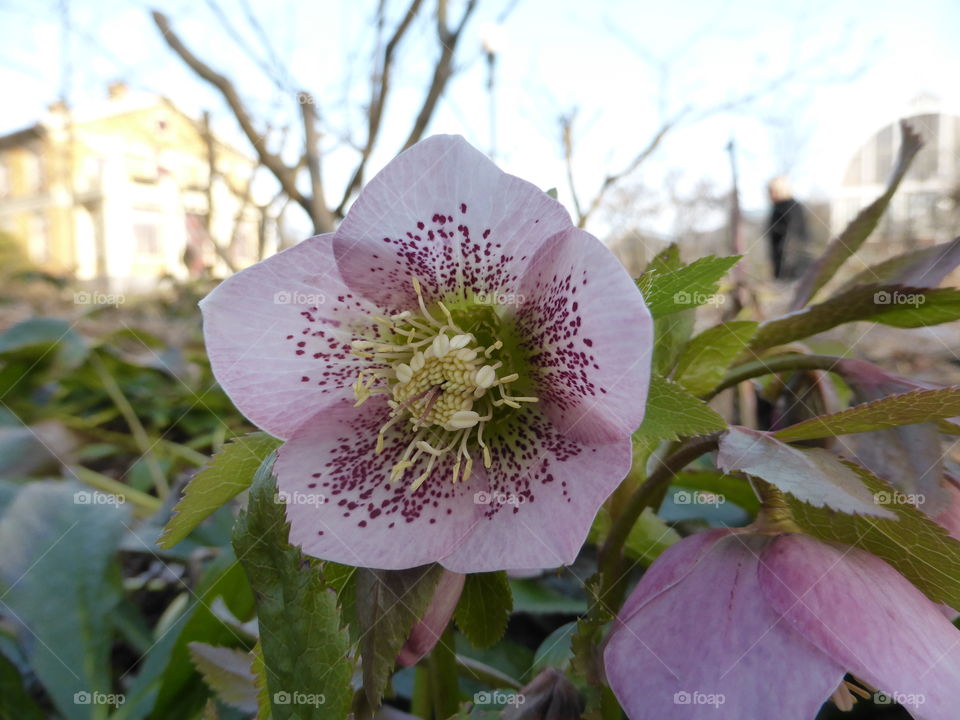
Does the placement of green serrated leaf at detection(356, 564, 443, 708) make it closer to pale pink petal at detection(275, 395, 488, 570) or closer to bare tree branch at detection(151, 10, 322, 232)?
pale pink petal at detection(275, 395, 488, 570)

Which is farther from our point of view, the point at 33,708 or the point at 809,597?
the point at 33,708

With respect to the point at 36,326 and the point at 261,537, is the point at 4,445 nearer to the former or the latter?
the point at 36,326

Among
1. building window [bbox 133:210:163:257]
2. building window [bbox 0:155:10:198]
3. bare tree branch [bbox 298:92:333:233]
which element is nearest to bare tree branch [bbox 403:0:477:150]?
bare tree branch [bbox 298:92:333:233]

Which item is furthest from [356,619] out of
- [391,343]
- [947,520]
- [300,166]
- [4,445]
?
[300,166]

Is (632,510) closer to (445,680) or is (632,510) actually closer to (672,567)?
(672,567)

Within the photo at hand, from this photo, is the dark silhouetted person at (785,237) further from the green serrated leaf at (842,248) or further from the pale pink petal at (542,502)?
the pale pink petal at (542,502)

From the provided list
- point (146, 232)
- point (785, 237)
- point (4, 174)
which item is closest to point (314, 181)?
point (785, 237)

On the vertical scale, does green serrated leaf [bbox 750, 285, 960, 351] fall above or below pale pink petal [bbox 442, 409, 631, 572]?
above
